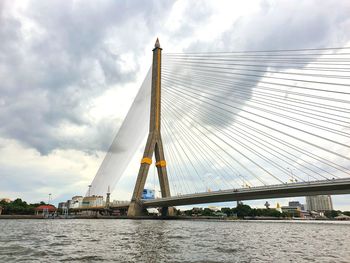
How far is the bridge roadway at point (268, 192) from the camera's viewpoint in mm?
36688

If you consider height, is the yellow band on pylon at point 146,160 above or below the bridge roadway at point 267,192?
above

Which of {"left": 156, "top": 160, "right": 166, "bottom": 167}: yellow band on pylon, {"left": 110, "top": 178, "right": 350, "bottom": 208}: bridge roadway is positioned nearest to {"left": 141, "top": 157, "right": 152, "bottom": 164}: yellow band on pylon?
{"left": 156, "top": 160, "right": 166, "bottom": 167}: yellow band on pylon

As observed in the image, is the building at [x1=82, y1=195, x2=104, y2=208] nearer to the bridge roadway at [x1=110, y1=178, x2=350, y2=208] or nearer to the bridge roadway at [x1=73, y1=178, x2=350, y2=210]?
the bridge roadway at [x1=73, y1=178, x2=350, y2=210]

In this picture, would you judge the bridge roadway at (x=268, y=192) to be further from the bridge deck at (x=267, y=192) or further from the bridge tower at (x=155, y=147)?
the bridge tower at (x=155, y=147)

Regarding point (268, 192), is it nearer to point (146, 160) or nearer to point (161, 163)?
point (161, 163)

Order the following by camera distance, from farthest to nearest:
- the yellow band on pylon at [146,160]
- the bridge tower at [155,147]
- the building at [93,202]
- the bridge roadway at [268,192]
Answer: the building at [93,202] → the bridge tower at [155,147] → the yellow band on pylon at [146,160] → the bridge roadway at [268,192]

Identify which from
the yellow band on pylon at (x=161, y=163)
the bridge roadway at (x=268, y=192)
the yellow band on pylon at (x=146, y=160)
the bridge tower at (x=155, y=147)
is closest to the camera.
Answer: the bridge roadway at (x=268, y=192)

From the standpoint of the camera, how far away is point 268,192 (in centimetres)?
4369

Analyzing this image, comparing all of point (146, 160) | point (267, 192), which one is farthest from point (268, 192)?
point (146, 160)

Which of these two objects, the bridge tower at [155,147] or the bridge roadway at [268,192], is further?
the bridge tower at [155,147]

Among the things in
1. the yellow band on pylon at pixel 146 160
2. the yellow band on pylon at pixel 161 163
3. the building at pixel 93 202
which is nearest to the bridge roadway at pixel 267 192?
the yellow band on pylon at pixel 161 163

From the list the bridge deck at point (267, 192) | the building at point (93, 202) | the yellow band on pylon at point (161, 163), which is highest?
the yellow band on pylon at point (161, 163)

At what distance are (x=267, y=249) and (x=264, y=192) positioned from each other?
99.3ft

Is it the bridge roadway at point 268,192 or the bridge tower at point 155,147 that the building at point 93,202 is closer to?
the bridge roadway at point 268,192
